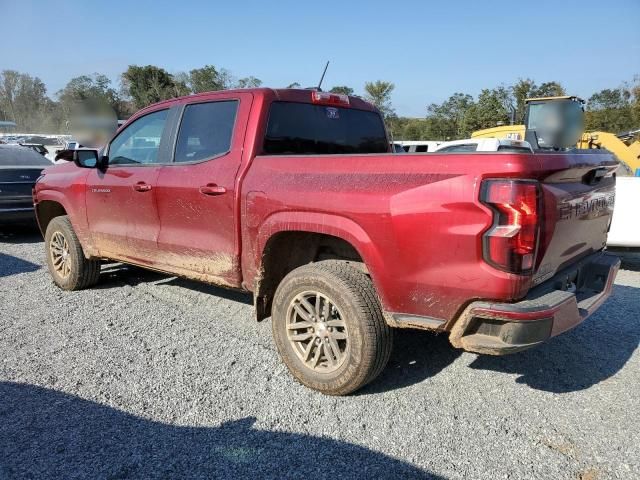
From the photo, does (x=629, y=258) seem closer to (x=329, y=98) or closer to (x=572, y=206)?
(x=572, y=206)

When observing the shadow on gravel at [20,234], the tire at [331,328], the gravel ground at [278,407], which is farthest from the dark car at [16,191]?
the tire at [331,328]

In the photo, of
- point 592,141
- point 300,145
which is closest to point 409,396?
point 300,145

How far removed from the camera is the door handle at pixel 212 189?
3.62m

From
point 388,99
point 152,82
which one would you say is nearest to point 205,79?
point 152,82

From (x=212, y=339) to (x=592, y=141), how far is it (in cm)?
1111

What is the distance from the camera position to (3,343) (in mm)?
4051

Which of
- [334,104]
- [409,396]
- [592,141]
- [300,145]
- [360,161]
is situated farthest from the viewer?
[592,141]

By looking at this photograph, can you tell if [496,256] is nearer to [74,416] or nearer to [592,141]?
[74,416]

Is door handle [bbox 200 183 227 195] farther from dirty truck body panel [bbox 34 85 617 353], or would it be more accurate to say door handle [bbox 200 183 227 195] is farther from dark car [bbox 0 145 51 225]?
dark car [bbox 0 145 51 225]

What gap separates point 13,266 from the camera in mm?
6742

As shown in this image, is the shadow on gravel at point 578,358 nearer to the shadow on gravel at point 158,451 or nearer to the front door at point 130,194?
the shadow on gravel at point 158,451

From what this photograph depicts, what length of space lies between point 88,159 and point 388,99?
43.5 metres

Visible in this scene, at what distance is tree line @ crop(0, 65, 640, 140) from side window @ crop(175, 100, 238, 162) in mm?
18365

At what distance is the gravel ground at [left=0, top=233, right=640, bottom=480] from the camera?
102 inches
